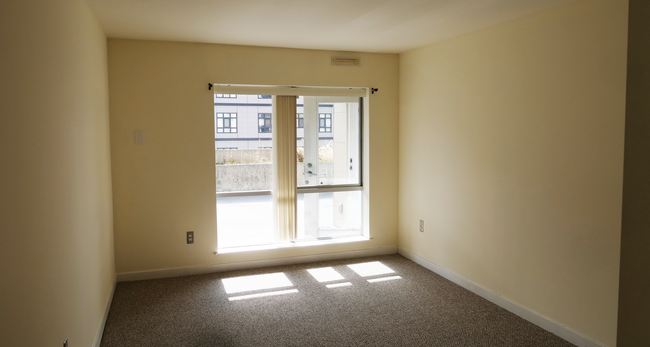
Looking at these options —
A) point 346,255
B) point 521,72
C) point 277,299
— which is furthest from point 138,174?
point 521,72

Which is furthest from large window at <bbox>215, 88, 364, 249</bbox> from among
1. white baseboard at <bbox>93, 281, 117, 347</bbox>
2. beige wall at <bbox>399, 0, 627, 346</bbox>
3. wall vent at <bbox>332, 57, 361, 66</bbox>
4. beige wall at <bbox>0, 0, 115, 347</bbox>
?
beige wall at <bbox>0, 0, 115, 347</bbox>

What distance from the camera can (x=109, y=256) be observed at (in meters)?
3.88

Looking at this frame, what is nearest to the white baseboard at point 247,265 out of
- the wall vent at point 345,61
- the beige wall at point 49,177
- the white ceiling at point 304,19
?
the beige wall at point 49,177

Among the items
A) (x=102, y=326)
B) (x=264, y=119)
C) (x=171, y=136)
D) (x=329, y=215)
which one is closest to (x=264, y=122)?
(x=264, y=119)

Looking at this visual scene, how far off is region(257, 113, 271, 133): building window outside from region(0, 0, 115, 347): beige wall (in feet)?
6.85

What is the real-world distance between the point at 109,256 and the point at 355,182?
2.85m

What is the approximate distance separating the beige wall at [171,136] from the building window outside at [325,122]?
44 cm

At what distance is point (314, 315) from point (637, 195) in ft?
9.82

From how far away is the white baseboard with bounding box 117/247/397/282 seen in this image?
14.5ft

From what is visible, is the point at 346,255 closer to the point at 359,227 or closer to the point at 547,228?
the point at 359,227

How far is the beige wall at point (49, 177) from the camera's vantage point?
4.77ft

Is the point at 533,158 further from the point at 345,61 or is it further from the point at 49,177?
the point at 49,177

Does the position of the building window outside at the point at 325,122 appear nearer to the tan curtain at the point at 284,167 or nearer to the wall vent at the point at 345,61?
the tan curtain at the point at 284,167

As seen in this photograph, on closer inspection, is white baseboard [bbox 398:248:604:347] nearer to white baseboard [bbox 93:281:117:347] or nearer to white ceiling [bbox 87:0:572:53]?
white ceiling [bbox 87:0:572:53]
